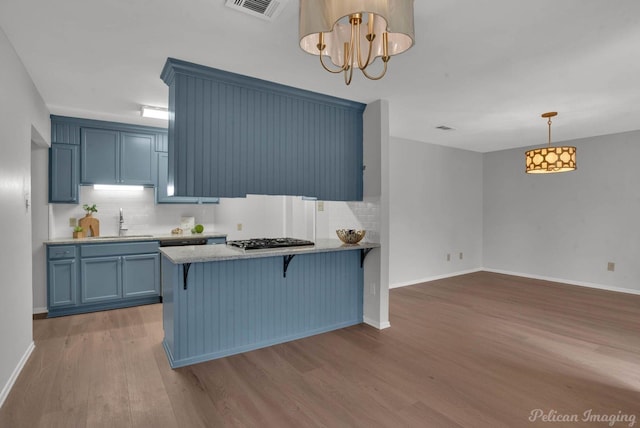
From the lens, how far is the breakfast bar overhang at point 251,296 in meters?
2.82

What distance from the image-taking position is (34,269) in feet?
13.5

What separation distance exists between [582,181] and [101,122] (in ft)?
23.8

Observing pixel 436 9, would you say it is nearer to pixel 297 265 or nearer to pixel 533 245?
pixel 297 265

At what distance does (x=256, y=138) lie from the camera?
127 inches

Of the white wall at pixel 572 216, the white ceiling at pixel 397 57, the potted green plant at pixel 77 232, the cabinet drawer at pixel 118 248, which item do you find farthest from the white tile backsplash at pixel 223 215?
the white wall at pixel 572 216

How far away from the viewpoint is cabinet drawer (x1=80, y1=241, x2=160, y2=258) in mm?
4164

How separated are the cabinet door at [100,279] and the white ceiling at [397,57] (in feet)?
5.91

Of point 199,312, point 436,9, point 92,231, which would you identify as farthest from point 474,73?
point 92,231

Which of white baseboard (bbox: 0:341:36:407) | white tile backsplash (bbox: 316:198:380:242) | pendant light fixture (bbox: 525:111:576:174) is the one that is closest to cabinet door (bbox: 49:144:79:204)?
white baseboard (bbox: 0:341:36:407)

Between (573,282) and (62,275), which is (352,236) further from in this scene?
(573,282)

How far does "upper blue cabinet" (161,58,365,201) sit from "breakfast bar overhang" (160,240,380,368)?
610mm

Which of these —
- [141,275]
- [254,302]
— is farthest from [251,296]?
[141,275]

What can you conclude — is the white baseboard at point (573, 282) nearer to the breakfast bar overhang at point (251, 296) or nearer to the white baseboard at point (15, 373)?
the breakfast bar overhang at point (251, 296)

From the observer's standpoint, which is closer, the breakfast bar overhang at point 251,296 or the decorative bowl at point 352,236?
the breakfast bar overhang at point 251,296
